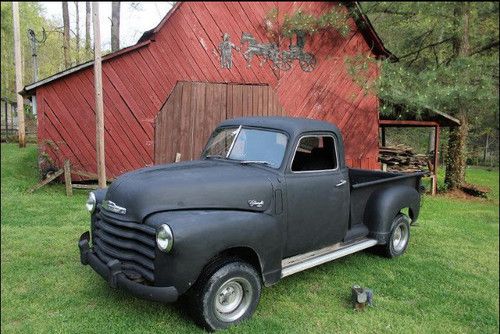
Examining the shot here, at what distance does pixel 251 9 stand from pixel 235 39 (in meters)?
0.82

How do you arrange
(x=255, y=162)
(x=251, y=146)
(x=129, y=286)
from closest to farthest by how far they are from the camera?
(x=129, y=286) < (x=255, y=162) < (x=251, y=146)

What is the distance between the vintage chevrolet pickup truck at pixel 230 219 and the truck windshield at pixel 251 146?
13 millimetres

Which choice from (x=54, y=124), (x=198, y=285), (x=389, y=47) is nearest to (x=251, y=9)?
(x=389, y=47)

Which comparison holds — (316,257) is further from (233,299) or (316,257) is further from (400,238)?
(400,238)

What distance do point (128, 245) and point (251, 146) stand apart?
178cm

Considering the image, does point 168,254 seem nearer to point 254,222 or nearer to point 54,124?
point 254,222

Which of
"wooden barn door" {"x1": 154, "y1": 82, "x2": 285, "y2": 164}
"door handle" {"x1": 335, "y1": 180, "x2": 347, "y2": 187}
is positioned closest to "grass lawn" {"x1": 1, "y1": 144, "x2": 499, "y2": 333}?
"door handle" {"x1": 335, "y1": 180, "x2": 347, "y2": 187}

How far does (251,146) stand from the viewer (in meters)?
4.51

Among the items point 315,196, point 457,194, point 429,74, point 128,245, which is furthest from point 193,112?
point 457,194

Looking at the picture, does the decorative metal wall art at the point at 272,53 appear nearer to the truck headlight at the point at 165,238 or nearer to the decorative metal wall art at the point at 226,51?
the decorative metal wall art at the point at 226,51

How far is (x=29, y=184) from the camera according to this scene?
9.41m

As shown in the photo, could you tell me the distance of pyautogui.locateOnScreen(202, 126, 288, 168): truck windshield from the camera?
14.2 ft

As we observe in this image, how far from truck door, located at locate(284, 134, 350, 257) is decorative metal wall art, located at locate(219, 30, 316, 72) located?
5592 mm

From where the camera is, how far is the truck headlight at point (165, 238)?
310cm
